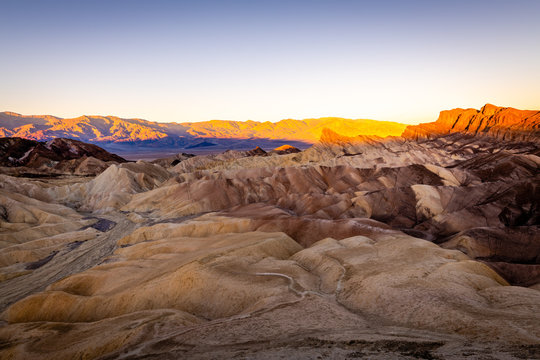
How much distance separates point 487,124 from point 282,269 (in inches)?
6051

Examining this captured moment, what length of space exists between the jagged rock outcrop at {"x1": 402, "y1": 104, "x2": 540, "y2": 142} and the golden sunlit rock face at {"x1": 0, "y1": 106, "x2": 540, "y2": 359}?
2361 inches

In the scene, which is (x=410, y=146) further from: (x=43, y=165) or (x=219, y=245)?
(x=43, y=165)

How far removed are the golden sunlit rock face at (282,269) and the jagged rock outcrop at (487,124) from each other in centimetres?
5996

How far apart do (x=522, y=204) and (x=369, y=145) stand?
325 feet

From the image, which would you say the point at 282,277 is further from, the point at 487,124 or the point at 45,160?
the point at 487,124

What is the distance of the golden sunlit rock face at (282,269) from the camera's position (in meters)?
15.9

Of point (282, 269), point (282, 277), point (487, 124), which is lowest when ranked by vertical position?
point (282, 269)

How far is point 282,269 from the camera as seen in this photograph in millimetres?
28406

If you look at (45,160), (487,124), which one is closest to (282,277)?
(45,160)

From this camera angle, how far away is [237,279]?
25.7 metres

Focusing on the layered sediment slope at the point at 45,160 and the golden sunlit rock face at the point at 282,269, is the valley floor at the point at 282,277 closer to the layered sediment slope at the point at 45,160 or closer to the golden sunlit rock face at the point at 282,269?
the golden sunlit rock face at the point at 282,269

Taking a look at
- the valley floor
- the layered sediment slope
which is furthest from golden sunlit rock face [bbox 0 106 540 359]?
the layered sediment slope

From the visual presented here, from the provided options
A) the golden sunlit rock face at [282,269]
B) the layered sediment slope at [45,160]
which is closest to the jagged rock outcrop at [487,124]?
the golden sunlit rock face at [282,269]

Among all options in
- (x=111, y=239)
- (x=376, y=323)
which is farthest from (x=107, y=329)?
(x=111, y=239)
